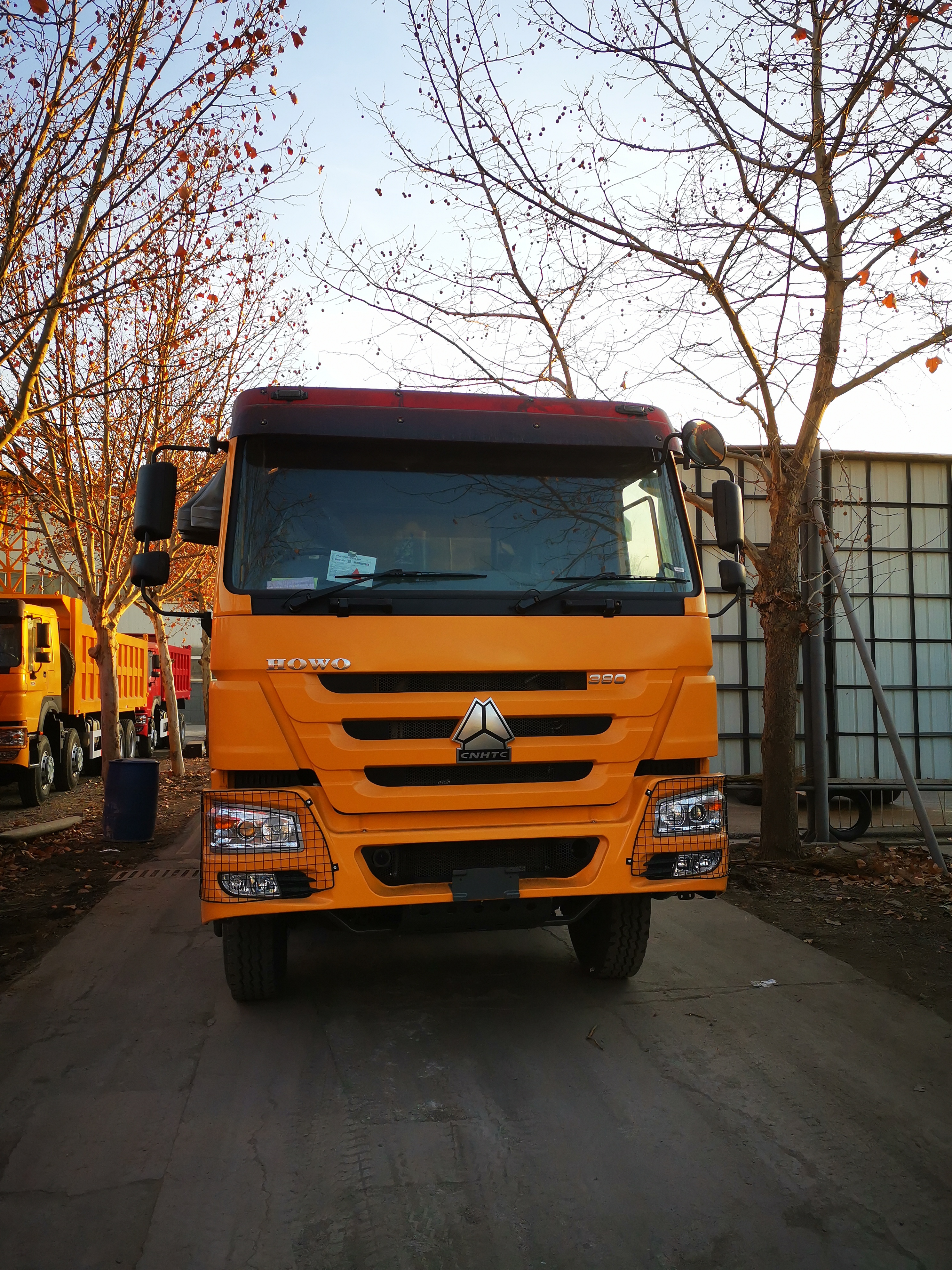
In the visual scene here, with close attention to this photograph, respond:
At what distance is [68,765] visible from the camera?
15609 mm

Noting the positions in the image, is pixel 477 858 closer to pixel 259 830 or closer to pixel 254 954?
pixel 259 830

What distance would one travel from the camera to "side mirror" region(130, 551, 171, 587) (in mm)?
4707

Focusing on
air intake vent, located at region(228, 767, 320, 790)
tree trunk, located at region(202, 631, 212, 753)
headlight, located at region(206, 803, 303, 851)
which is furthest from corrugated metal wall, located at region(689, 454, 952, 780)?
headlight, located at region(206, 803, 303, 851)

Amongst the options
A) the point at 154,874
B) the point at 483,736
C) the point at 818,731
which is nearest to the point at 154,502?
the point at 483,736

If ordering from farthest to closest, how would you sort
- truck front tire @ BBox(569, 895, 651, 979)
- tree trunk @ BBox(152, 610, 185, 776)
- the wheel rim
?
1. tree trunk @ BBox(152, 610, 185, 776)
2. the wheel rim
3. truck front tire @ BBox(569, 895, 651, 979)

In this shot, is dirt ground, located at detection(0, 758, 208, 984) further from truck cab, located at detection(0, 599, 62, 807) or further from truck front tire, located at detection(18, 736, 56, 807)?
truck cab, located at detection(0, 599, 62, 807)

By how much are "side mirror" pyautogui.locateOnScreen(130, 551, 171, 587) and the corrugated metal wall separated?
9.26 metres

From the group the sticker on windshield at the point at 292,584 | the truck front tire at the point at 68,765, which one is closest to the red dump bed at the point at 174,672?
the truck front tire at the point at 68,765

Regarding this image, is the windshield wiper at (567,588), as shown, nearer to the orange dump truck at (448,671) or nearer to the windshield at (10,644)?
the orange dump truck at (448,671)

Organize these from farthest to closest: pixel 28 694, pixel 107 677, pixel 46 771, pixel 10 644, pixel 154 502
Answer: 1. pixel 46 771
2. pixel 28 694
3. pixel 10 644
4. pixel 107 677
5. pixel 154 502

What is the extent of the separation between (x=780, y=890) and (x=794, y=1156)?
4.29 metres

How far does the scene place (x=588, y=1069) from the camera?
3.96 meters

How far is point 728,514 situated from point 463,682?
1781 mm

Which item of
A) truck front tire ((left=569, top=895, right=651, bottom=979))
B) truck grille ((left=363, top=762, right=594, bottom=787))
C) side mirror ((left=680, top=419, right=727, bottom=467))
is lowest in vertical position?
truck front tire ((left=569, top=895, right=651, bottom=979))
